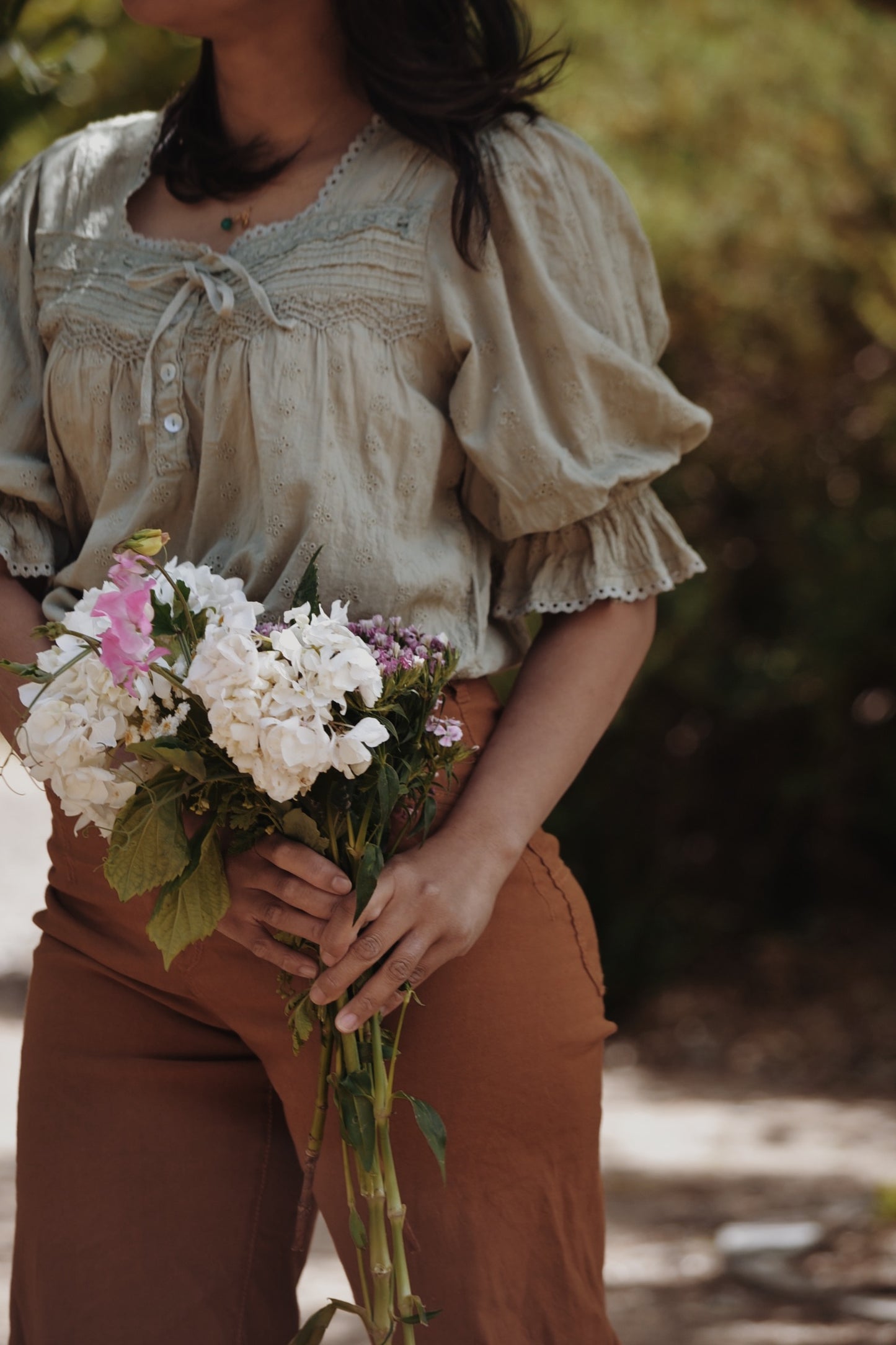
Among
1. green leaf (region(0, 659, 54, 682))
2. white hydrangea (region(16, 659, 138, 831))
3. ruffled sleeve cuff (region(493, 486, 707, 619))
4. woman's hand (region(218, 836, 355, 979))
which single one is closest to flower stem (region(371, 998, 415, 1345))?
woman's hand (region(218, 836, 355, 979))

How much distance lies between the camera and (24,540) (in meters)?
1.92

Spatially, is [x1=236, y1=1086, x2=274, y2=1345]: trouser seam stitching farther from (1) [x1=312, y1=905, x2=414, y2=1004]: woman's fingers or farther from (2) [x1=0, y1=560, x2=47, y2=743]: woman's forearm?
(2) [x1=0, y1=560, x2=47, y2=743]: woman's forearm

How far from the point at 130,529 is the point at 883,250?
186 inches

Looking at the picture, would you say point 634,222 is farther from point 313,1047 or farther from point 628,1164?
point 628,1164

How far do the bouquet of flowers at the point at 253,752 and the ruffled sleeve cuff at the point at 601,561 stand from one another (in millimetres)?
312

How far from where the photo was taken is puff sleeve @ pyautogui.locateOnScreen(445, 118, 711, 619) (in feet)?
5.90

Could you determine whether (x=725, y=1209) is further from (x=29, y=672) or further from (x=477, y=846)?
(x=29, y=672)

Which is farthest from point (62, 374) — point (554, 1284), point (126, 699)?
point (554, 1284)

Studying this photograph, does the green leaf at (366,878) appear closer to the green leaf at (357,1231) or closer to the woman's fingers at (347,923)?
the woman's fingers at (347,923)

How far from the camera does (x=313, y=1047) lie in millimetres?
1676

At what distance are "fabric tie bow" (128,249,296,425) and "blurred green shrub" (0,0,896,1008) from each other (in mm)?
3940

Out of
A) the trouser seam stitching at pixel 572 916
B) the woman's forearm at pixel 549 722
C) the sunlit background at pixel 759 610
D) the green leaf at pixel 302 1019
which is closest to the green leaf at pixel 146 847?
the green leaf at pixel 302 1019

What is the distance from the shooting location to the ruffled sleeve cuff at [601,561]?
186 centimetres

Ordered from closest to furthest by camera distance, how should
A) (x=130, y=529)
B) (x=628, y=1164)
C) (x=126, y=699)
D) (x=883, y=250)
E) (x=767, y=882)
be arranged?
(x=126, y=699), (x=130, y=529), (x=628, y=1164), (x=883, y=250), (x=767, y=882)
